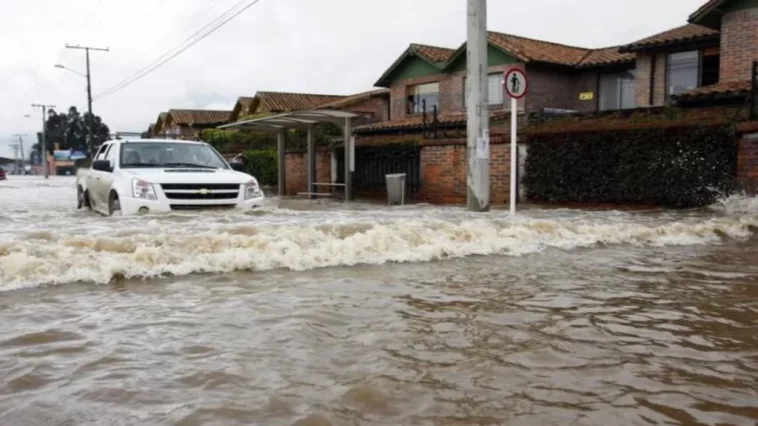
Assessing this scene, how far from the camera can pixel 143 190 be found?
9547 millimetres

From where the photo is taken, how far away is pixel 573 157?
48.0 feet

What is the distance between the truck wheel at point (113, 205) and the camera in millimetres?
9909

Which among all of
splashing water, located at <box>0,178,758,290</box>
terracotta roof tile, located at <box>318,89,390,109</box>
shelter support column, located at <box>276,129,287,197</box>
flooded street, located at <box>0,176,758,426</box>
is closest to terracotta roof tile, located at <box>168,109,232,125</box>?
terracotta roof tile, located at <box>318,89,390,109</box>

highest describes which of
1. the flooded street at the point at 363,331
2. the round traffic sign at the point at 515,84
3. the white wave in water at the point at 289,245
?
the round traffic sign at the point at 515,84

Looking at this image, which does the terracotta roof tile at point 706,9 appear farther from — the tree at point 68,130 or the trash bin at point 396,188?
the tree at point 68,130

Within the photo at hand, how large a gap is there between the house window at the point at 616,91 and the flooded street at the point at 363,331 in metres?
18.5

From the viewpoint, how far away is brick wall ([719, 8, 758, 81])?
704 inches

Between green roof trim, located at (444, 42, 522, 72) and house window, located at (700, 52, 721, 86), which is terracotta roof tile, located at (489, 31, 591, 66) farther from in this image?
house window, located at (700, 52, 721, 86)

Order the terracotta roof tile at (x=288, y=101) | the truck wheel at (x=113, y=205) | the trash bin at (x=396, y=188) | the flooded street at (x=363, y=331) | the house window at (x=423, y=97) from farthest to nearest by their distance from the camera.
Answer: the terracotta roof tile at (x=288, y=101) < the house window at (x=423, y=97) < the trash bin at (x=396, y=188) < the truck wheel at (x=113, y=205) < the flooded street at (x=363, y=331)

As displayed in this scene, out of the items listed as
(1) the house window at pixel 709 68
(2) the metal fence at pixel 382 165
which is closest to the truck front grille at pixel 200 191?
(2) the metal fence at pixel 382 165

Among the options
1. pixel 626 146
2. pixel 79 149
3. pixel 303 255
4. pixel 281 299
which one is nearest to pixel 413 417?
pixel 281 299

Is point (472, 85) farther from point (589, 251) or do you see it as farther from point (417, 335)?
point (417, 335)

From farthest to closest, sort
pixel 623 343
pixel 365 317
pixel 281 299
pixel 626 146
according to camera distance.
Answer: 1. pixel 626 146
2. pixel 281 299
3. pixel 365 317
4. pixel 623 343

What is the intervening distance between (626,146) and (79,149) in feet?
310
